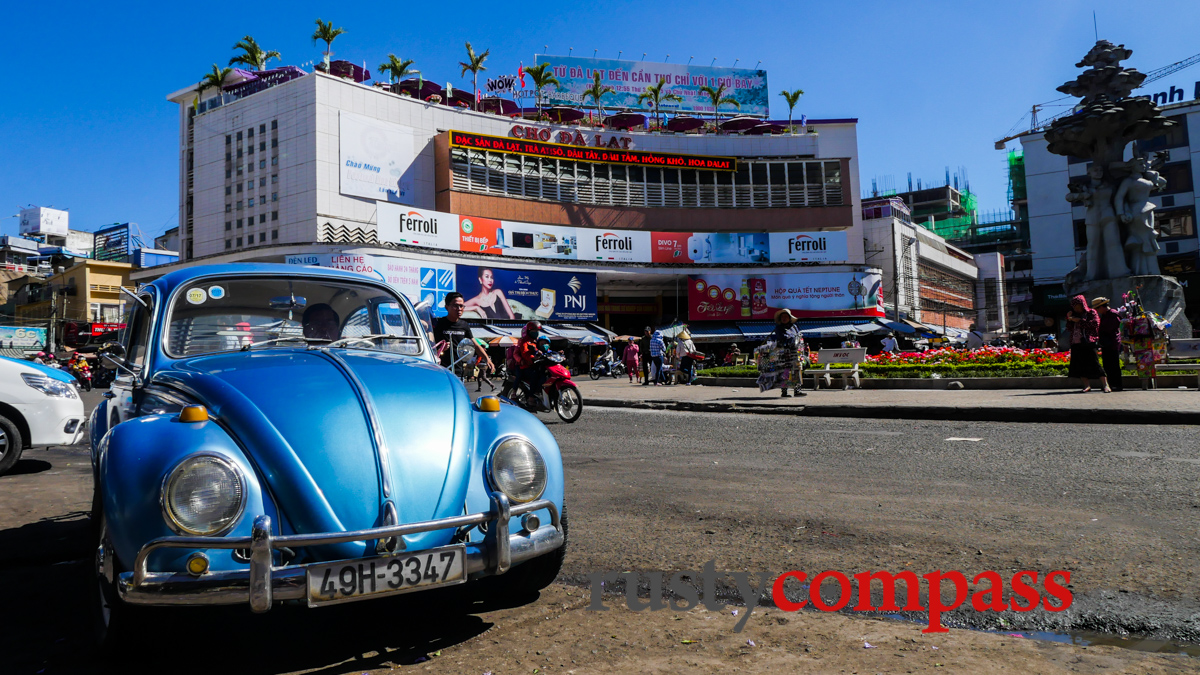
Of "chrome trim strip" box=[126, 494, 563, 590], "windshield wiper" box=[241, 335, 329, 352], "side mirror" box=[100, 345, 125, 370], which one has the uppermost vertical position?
"windshield wiper" box=[241, 335, 329, 352]

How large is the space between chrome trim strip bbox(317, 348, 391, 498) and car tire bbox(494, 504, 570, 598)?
30.9 inches

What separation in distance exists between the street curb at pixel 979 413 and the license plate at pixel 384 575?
9.35 m

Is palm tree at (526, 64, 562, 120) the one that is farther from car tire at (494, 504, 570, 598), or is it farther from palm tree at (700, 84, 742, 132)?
car tire at (494, 504, 570, 598)

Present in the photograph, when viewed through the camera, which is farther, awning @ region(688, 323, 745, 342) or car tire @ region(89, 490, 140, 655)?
awning @ region(688, 323, 745, 342)

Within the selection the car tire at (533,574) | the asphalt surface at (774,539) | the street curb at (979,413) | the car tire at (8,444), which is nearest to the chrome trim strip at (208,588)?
the asphalt surface at (774,539)

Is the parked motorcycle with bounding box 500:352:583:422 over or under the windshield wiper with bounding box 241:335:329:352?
under

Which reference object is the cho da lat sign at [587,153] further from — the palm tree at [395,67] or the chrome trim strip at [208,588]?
the chrome trim strip at [208,588]

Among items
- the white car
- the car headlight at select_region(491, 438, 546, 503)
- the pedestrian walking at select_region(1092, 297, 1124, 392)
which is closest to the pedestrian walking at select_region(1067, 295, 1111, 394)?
the pedestrian walking at select_region(1092, 297, 1124, 392)

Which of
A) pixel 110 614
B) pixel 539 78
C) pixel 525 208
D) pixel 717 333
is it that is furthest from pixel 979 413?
pixel 539 78

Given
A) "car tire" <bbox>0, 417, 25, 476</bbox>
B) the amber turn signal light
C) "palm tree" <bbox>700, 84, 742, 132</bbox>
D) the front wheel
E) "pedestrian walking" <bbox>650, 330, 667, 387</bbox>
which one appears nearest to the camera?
the amber turn signal light

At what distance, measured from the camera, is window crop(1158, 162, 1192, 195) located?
58.3 m

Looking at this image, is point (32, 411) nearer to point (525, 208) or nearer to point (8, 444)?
point (8, 444)

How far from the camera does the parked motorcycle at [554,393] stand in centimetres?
1157

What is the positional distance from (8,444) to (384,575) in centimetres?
680
